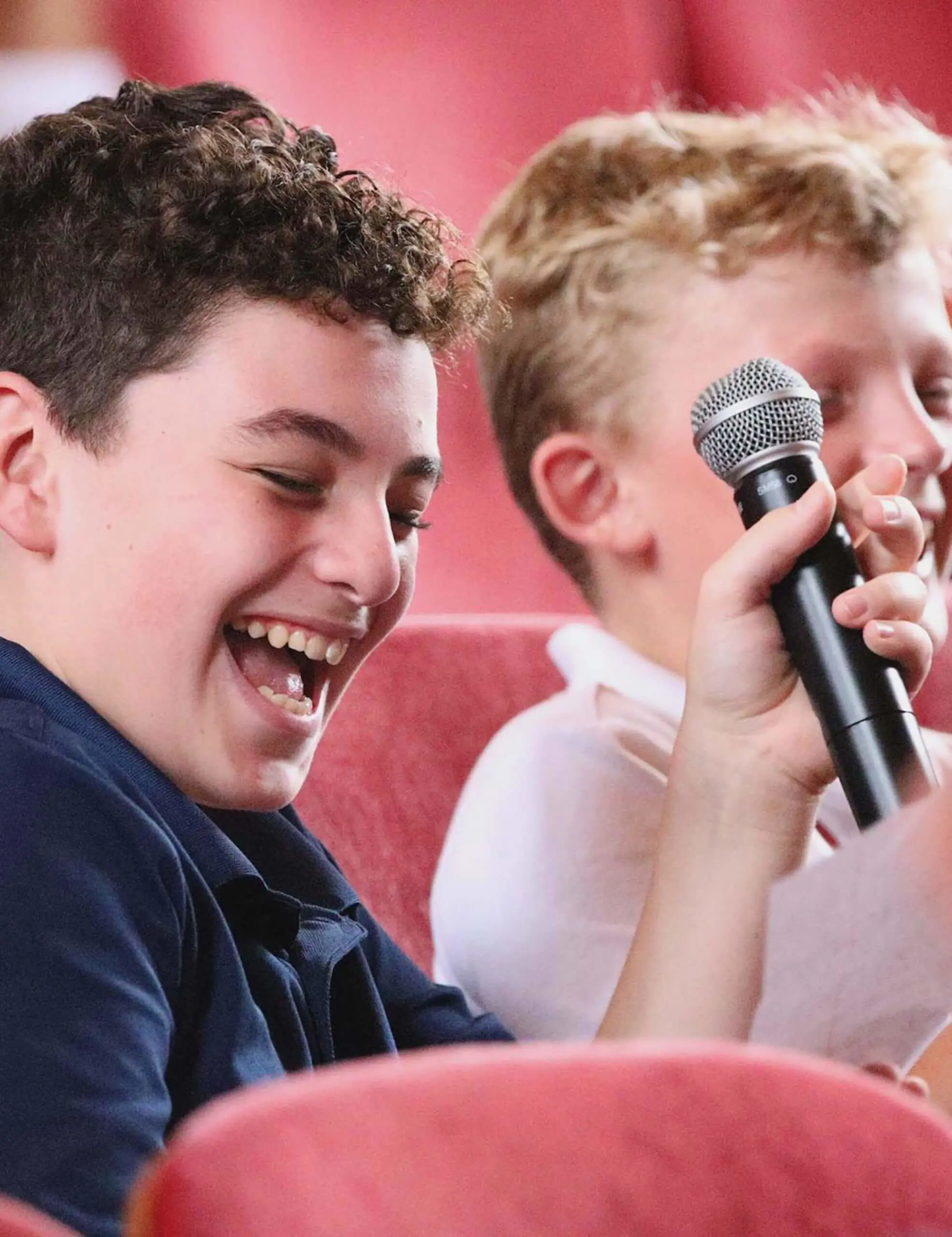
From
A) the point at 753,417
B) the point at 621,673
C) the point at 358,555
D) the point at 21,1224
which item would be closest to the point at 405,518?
the point at 358,555

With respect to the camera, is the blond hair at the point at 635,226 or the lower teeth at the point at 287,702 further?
the blond hair at the point at 635,226

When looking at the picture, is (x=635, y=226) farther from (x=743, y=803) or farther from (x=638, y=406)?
(x=743, y=803)

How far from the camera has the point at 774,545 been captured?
1.67ft

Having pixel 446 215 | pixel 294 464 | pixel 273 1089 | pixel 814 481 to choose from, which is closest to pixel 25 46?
pixel 446 215

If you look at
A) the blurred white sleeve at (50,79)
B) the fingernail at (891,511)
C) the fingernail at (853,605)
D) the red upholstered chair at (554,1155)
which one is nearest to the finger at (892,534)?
the fingernail at (891,511)

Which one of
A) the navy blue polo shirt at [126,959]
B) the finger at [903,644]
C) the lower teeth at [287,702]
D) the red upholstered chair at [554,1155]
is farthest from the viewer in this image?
the lower teeth at [287,702]

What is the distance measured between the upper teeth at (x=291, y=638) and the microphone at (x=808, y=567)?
16cm

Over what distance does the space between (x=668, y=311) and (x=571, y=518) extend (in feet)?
0.45

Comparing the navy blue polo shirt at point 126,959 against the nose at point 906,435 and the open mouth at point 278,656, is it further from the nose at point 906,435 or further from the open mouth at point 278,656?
the nose at point 906,435

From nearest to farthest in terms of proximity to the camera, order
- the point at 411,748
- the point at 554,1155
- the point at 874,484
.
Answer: the point at 554,1155 < the point at 874,484 < the point at 411,748

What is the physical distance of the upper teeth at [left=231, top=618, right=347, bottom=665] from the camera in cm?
57

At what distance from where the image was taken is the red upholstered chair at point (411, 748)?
2.78ft

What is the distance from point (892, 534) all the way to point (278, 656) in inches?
9.8

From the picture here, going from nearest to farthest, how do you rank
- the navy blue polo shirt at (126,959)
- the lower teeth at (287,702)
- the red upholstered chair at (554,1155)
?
the red upholstered chair at (554,1155), the navy blue polo shirt at (126,959), the lower teeth at (287,702)
